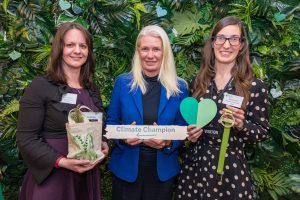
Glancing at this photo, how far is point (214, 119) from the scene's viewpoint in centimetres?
229

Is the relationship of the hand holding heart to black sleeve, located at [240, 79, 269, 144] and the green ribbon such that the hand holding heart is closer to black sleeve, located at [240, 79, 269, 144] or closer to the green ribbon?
the green ribbon

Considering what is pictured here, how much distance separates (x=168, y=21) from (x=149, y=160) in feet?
4.68

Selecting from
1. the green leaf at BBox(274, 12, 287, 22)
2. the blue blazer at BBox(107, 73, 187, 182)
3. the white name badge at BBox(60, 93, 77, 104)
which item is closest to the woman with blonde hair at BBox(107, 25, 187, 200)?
the blue blazer at BBox(107, 73, 187, 182)

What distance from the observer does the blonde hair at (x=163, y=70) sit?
239cm

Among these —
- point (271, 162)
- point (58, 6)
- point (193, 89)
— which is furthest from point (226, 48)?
point (58, 6)

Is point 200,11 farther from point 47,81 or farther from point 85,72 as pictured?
point 47,81

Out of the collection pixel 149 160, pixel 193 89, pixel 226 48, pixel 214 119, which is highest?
pixel 226 48

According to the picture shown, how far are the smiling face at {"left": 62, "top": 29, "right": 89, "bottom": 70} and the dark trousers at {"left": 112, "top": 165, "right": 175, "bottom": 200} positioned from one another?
76 cm

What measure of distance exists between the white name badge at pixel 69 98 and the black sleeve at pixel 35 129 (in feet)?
0.32

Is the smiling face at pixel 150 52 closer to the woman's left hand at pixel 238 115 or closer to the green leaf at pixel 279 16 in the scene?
the woman's left hand at pixel 238 115

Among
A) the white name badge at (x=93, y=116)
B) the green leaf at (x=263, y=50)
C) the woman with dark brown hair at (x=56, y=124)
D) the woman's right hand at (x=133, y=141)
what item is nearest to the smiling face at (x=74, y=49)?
the woman with dark brown hair at (x=56, y=124)

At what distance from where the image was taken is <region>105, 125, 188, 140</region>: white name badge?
2191mm

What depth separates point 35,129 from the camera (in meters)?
2.05

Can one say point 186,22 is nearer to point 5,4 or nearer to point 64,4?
point 64,4
